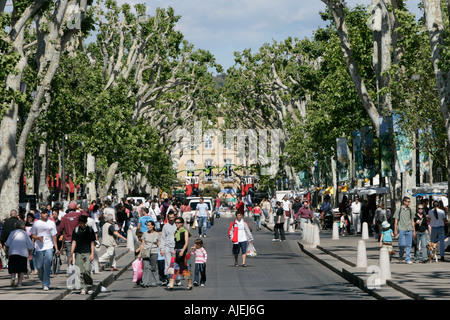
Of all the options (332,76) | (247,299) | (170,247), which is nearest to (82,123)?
(332,76)

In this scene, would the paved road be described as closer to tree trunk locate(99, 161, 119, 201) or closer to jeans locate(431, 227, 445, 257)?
jeans locate(431, 227, 445, 257)

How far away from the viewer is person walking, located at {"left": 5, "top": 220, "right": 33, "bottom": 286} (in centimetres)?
1938

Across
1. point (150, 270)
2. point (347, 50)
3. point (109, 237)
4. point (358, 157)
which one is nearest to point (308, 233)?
point (347, 50)

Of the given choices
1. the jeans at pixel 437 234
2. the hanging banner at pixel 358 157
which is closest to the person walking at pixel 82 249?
the jeans at pixel 437 234

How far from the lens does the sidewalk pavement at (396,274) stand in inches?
645

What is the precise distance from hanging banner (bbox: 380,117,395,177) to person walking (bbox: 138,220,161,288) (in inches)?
570

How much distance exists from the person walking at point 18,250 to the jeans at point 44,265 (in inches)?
12.4

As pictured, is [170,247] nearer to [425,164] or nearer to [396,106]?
[396,106]

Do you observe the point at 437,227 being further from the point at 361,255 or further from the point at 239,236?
the point at 239,236

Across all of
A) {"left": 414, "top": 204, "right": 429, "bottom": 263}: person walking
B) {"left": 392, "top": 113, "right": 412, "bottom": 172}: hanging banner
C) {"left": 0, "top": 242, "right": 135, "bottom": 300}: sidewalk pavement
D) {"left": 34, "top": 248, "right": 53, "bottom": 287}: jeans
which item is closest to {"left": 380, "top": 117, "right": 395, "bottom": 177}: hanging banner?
{"left": 392, "top": 113, "right": 412, "bottom": 172}: hanging banner

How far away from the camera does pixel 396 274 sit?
20.5 metres

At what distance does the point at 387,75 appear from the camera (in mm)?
32812
